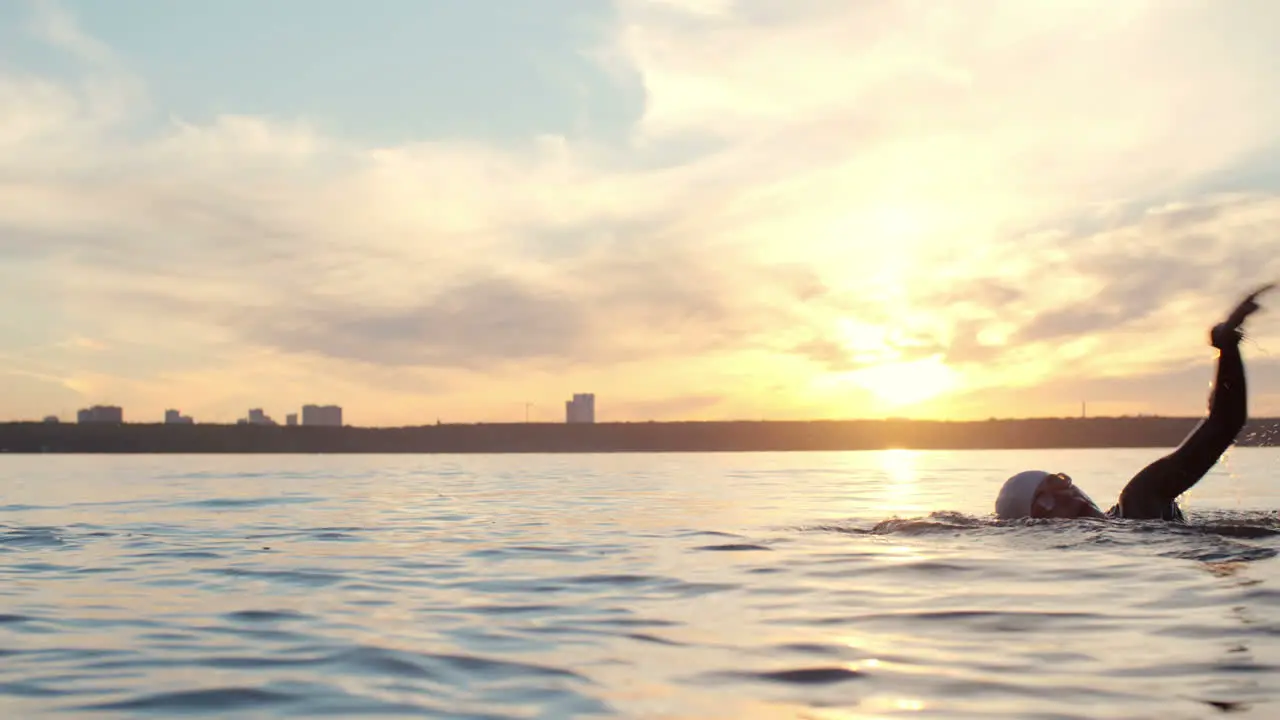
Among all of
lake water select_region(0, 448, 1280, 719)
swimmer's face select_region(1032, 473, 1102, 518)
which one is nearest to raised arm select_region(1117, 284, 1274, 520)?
lake water select_region(0, 448, 1280, 719)

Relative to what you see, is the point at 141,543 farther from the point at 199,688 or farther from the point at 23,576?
the point at 199,688

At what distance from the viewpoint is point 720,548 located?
1638cm

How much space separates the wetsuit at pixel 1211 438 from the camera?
13.4 meters

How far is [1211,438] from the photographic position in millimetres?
13797

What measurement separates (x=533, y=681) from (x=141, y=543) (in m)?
12.8

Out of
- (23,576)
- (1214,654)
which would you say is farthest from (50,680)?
(1214,654)

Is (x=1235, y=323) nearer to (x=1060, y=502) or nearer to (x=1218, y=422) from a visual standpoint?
(x=1218, y=422)

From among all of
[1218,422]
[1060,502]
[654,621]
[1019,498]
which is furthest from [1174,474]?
[654,621]

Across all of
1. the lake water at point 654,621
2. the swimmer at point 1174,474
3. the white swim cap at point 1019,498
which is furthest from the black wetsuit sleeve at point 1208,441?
the white swim cap at point 1019,498

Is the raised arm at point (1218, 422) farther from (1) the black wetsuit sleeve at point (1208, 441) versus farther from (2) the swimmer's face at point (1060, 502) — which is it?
(2) the swimmer's face at point (1060, 502)

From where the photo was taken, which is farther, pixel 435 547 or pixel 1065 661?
pixel 435 547

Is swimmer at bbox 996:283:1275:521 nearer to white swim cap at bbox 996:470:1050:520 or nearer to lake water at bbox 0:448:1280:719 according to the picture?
white swim cap at bbox 996:470:1050:520

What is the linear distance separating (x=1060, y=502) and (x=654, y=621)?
9.71 m

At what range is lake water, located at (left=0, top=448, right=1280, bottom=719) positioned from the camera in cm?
694
